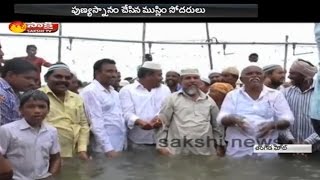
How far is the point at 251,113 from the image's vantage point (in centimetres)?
257

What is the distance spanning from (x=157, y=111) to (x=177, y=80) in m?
0.21

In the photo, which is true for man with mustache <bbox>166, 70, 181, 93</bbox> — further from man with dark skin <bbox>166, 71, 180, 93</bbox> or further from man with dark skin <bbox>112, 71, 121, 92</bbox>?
man with dark skin <bbox>112, 71, 121, 92</bbox>

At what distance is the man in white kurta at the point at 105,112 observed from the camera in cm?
259

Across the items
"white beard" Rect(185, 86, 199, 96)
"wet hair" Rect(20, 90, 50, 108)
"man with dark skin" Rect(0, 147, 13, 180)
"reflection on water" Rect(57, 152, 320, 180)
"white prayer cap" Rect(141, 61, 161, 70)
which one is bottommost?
"reflection on water" Rect(57, 152, 320, 180)

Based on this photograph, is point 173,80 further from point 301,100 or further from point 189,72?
point 301,100

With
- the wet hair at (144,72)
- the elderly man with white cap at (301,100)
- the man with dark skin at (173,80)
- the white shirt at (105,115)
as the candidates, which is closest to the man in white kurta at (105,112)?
the white shirt at (105,115)

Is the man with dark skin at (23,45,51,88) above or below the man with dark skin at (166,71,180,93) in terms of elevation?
above

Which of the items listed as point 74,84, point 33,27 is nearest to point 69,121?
point 74,84

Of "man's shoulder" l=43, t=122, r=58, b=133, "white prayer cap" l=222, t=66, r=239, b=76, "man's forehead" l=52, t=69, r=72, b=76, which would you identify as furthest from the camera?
Answer: "white prayer cap" l=222, t=66, r=239, b=76

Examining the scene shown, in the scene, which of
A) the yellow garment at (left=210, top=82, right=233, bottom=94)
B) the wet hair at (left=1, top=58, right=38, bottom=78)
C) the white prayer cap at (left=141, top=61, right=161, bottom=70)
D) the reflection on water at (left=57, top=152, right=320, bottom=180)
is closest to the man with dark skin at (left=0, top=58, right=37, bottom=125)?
the wet hair at (left=1, top=58, right=38, bottom=78)

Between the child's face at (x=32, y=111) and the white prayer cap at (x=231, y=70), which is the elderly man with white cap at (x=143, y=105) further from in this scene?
the child's face at (x=32, y=111)

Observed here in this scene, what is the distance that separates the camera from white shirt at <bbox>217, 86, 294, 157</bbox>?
244cm

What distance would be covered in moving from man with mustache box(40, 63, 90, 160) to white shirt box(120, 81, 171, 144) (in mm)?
289

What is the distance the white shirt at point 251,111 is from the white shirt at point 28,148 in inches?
31.1
